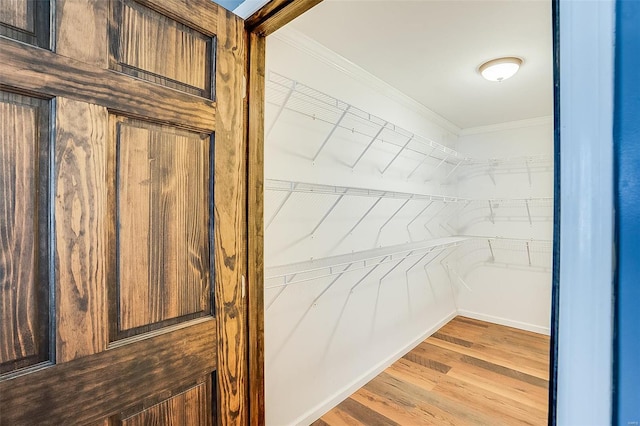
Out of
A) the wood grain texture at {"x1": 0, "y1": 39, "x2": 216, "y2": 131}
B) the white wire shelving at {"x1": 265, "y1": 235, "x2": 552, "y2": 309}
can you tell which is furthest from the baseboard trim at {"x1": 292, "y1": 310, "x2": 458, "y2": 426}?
the wood grain texture at {"x1": 0, "y1": 39, "x2": 216, "y2": 131}

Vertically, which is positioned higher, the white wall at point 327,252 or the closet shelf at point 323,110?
the closet shelf at point 323,110

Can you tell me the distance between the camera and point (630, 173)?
1.24ft

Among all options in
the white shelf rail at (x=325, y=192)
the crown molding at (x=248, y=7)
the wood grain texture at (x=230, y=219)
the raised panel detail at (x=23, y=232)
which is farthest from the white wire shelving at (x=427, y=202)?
the raised panel detail at (x=23, y=232)

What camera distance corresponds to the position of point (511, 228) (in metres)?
3.38

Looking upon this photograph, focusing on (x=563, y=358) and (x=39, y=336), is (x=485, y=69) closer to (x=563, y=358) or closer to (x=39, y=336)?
(x=563, y=358)

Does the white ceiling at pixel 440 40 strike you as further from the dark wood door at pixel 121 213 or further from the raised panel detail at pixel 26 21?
the raised panel detail at pixel 26 21

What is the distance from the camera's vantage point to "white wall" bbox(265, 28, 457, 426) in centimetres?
164

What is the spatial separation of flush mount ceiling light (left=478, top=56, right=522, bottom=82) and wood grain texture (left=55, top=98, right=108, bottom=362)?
7.31ft

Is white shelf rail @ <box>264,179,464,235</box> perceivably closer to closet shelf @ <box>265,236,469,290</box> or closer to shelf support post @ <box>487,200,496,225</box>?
closet shelf @ <box>265,236,469,290</box>

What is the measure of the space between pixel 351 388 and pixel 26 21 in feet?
7.79

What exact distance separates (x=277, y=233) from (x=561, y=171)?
53.0 inches

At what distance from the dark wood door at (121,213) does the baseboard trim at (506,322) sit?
3380mm

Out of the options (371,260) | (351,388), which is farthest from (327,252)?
(351,388)

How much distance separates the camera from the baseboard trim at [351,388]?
5.96ft
